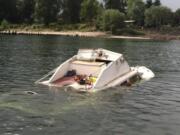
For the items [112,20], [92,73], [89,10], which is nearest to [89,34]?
[112,20]

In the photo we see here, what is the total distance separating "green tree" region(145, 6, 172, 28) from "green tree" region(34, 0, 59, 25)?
136ft

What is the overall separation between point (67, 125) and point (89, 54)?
17728 millimetres

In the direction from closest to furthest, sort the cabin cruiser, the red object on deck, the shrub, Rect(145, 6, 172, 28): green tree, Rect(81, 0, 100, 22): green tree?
the cabin cruiser, the red object on deck, the shrub, Rect(81, 0, 100, 22): green tree, Rect(145, 6, 172, 28): green tree

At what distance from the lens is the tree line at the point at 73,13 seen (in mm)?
180875

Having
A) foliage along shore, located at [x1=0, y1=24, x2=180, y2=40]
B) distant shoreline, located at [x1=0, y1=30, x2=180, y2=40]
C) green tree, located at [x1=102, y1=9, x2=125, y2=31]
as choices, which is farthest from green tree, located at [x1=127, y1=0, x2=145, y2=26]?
green tree, located at [x1=102, y1=9, x2=125, y2=31]

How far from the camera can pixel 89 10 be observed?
184 m

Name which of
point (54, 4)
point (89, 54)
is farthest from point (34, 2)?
point (89, 54)

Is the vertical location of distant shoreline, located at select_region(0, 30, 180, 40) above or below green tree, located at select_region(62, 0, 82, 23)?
below

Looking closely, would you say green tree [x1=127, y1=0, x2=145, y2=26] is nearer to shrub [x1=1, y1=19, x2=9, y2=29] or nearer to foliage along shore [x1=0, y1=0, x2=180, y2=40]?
foliage along shore [x1=0, y1=0, x2=180, y2=40]

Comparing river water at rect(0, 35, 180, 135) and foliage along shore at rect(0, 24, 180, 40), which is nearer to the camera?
river water at rect(0, 35, 180, 135)

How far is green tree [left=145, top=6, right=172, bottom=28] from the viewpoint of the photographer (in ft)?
624

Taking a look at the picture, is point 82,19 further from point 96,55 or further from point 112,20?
point 96,55

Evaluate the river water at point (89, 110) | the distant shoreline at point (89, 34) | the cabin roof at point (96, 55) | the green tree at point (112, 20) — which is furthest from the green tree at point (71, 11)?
the river water at point (89, 110)

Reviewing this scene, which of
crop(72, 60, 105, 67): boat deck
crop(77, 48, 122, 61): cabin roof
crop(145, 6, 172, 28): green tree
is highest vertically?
crop(145, 6, 172, 28): green tree
